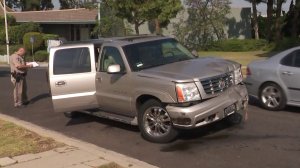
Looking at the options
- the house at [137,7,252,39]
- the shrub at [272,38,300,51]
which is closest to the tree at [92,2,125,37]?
the house at [137,7,252,39]

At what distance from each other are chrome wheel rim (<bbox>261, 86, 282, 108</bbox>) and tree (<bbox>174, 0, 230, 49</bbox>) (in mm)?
26348

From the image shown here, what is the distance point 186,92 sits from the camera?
779 centimetres

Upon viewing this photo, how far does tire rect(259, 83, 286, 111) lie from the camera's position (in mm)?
10516

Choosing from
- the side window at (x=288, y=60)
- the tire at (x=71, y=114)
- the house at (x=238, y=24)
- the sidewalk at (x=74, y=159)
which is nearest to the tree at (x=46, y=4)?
the house at (x=238, y=24)

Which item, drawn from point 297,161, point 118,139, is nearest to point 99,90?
point 118,139

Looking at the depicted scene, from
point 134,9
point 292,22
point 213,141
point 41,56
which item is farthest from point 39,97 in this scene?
point 292,22

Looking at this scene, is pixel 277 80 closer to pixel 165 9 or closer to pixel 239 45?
pixel 165 9

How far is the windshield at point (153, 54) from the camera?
893 centimetres

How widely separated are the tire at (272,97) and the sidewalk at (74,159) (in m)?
4.22

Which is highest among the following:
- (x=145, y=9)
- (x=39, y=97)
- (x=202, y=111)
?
(x=145, y=9)

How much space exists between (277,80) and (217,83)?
115 inches

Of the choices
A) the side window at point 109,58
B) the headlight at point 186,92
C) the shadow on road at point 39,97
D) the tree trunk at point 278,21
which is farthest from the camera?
the tree trunk at point 278,21

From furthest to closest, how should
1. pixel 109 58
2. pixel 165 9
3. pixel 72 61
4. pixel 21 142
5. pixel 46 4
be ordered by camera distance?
pixel 46 4
pixel 165 9
pixel 72 61
pixel 109 58
pixel 21 142

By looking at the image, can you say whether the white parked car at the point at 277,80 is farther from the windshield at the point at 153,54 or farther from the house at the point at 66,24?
the house at the point at 66,24
